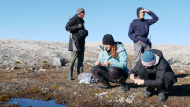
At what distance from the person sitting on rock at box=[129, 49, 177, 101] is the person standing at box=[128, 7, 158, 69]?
223 cm

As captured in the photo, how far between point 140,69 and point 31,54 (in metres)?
11.5

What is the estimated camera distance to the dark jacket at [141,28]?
6461 millimetres

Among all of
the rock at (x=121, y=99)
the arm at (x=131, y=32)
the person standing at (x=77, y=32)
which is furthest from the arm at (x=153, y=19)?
the rock at (x=121, y=99)

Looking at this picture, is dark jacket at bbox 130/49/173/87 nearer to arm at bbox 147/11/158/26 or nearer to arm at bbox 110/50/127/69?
arm at bbox 110/50/127/69

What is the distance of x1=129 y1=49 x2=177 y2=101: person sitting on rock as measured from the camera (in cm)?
379

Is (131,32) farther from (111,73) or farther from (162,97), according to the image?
(162,97)

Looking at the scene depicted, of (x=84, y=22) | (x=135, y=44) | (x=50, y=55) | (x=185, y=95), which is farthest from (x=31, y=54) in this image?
(x=185, y=95)

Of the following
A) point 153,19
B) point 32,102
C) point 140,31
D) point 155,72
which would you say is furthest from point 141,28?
point 32,102

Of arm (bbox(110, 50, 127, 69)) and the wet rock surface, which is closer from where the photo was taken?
the wet rock surface

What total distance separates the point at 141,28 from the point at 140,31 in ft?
0.36

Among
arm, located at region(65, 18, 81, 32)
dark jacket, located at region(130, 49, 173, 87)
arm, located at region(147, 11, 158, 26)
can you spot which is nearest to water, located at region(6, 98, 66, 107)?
dark jacket, located at region(130, 49, 173, 87)

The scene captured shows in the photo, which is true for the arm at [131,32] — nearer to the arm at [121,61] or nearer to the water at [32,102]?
the arm at [121,61]

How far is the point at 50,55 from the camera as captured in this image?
14602 millimetres

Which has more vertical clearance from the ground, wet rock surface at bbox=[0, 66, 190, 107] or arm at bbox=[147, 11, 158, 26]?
arm at bbox=[147, 11, 158, 26]
